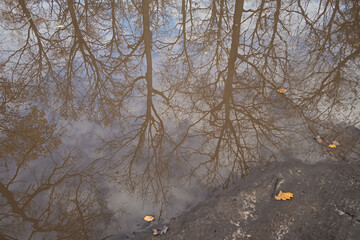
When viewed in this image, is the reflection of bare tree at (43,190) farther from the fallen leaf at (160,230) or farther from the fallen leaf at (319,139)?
the fallen leaf at (319,139)

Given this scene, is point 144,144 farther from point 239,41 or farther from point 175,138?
point 239,41

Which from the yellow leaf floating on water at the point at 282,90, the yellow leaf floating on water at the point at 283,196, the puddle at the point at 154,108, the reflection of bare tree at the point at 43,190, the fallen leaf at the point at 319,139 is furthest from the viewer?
the yellow leaf floating on water at the point at 282,90

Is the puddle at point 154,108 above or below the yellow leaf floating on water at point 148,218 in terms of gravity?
above

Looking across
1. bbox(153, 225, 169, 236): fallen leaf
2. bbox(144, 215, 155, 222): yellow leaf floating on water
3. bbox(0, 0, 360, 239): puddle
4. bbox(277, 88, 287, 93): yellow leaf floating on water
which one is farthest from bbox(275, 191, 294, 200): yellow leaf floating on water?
bbox(277, 88, 287, 93): yellow leaf floating on water

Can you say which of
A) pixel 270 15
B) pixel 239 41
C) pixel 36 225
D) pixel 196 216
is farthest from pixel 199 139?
pixel 270 15

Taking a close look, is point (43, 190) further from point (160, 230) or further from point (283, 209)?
point (283, 209)

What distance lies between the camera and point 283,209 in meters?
2.24

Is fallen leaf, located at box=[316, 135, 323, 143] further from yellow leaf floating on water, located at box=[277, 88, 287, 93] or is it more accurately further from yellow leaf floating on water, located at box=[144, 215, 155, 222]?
yellow leaf floating on water, located at box=[144, 215, 155, 222]

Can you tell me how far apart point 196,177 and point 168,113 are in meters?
1.29

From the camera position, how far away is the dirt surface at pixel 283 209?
6.73 feet

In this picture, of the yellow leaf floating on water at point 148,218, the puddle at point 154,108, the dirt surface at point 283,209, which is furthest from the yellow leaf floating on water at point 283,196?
the yellow leaf floating on water at point 148,218

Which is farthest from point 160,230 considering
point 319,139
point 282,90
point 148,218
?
point 282,90

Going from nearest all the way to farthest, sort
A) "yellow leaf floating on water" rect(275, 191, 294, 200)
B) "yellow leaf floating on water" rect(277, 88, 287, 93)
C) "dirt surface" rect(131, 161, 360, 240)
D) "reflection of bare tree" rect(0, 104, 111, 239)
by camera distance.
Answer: "dirt surface" rect(131, 161, 360, 240), "reflection of bare tree" rect(0, 104, 111, 239), "yellow leaf floating on water" rect(275, 191, 294, 200), "yellow leaf floating on water" rect(277, 88, 287, 93)

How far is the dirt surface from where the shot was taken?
6.73 feet
